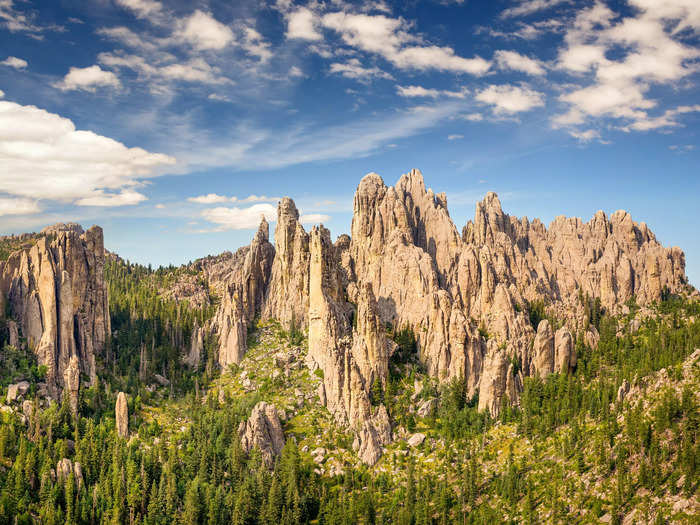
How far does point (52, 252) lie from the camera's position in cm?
15600

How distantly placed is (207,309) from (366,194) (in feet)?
244

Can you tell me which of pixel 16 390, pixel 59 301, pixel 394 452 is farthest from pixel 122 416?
pixel 394 452

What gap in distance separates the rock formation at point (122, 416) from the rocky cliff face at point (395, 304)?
40.2 meters

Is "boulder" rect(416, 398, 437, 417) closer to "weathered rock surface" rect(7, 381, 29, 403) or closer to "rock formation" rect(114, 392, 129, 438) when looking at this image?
"rock formation" rect(114, 392, 129, 438)

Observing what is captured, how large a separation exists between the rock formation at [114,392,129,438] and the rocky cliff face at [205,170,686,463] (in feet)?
132

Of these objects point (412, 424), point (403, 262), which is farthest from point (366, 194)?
point (412, 424)

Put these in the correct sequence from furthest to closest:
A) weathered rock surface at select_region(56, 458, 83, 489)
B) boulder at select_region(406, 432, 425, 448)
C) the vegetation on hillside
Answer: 1. boulder at select_region(406, 432, 425, 448)
2. weathered rock surface at select_region(56, 458, 83, 489)
3. the vegetation on hillside

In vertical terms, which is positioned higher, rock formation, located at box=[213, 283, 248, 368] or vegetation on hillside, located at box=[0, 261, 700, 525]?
rock formation, located at box=[213, 283, 248, 368]

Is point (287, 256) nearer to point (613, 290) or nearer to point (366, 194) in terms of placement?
point (366, 194)

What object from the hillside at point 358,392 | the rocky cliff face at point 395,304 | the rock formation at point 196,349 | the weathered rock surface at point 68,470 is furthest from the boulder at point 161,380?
the weathered rock surface at point 68,470

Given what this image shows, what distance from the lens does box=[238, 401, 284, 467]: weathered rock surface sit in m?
127

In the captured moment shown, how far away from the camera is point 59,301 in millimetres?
152125

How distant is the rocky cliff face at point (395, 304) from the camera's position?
465 ft

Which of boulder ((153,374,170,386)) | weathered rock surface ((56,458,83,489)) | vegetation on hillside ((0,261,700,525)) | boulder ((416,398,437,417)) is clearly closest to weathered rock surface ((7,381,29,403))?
vegetation on hillside ((0,261,700,525))
